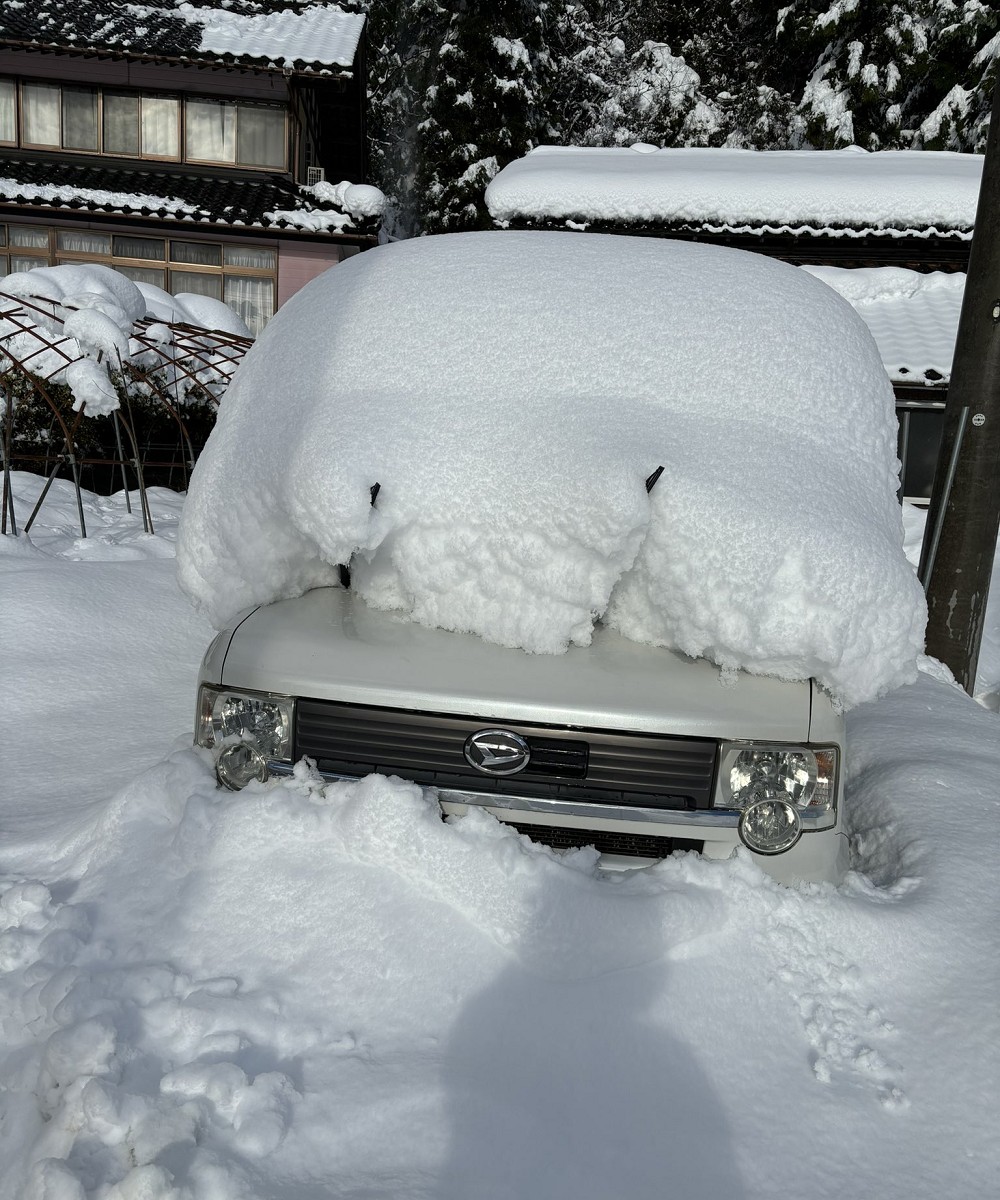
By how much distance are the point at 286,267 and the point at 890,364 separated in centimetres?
1154

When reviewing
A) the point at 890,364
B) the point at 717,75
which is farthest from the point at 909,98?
the point at 890,364

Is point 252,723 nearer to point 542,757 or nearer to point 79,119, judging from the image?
point 542,757

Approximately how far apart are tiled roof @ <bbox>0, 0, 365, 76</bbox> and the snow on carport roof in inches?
213

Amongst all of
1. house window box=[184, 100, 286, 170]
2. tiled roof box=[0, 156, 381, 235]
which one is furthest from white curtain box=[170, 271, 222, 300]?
house window box=[184, 100, 286, 170]

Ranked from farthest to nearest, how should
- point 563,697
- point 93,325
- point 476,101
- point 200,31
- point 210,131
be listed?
point 476,101 < point 210,131 < point 200,31 < point 93,325 < point 563,697

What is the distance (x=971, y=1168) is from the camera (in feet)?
5.95

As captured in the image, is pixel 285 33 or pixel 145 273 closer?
pixel 145 273

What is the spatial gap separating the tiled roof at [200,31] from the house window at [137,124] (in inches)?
36.4

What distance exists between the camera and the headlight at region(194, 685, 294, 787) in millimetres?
2344

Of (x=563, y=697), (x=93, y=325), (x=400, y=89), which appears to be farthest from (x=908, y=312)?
(x=400, y=89)

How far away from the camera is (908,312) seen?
39.4 ft

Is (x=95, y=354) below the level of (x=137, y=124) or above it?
below

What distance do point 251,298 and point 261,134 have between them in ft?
9.64

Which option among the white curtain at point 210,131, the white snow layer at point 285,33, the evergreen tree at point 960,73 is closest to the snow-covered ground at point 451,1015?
the white snow layer at point 285,33
